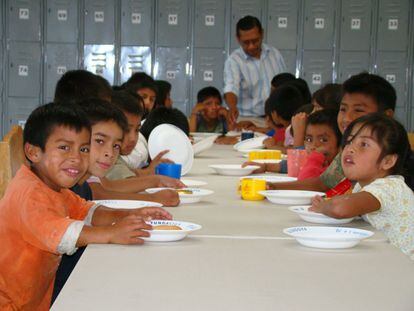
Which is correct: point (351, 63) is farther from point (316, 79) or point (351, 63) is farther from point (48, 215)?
point (48, 215)

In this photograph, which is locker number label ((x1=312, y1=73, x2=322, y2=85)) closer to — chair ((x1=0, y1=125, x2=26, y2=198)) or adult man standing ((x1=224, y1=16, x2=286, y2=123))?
adult man standing ((x1=224, y1=16, x2=286, y2=123))

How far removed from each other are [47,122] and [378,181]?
874mm

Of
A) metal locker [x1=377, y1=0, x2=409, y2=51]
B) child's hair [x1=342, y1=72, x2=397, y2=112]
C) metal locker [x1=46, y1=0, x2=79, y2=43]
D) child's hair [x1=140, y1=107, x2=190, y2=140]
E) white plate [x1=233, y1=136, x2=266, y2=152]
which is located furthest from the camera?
metal locker [x1=46, y1=0, x2=79, y2=43]

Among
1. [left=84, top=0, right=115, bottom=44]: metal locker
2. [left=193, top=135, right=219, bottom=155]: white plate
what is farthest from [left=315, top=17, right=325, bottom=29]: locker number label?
[left=193, top=135, right=219, bottom=155]: white plate

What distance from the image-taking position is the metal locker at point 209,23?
7.59 meters

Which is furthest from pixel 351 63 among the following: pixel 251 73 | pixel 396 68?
pixel 251 73

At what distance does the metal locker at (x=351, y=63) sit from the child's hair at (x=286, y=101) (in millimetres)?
3135

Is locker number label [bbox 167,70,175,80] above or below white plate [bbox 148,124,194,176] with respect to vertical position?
above

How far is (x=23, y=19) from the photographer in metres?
7.68

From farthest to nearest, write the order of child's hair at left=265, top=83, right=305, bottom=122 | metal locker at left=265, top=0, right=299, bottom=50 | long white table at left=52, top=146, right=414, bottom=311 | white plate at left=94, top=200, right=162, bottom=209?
metal locker at left=265, top=0, right=299, bottom=50 < child's hair at left=265, top=83, right=305, bottom=122 < white plate at left=94, top=200, right=162, bottom=209 < long white table at left=52, top=146, right=414, bottom=311

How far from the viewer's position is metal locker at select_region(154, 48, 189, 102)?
25.3 feet

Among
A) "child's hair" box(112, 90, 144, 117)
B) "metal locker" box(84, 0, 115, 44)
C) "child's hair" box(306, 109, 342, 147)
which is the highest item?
"metal locker" box(84, 0, 115, 44)

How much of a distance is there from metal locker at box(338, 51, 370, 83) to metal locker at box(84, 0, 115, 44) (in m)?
2.56

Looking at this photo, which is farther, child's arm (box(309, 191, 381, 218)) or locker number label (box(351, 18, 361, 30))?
locker number label (box(351, 18, 361, 30))
